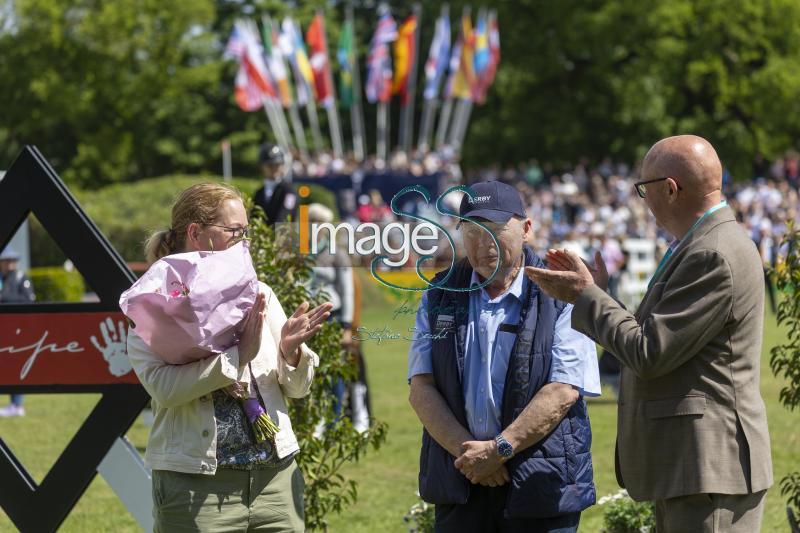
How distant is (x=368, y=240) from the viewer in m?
4.66

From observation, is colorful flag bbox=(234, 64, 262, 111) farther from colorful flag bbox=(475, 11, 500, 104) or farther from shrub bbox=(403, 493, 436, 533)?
shrub bbox=(403, 493, 436, 533)

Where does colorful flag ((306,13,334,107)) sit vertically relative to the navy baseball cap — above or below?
above

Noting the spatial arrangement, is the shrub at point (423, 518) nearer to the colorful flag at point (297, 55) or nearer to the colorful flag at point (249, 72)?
the colorful flag at point (249, 72)

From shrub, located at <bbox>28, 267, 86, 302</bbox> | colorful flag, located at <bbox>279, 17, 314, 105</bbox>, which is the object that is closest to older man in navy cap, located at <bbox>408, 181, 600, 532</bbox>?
shrub, located at <bbox>28, 267, 86, 302</bbox>

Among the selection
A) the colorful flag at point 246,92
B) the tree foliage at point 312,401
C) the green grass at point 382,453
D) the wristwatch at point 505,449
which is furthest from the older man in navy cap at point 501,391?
the colorful flag at point 246,92

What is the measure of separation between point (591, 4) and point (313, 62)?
514 inches

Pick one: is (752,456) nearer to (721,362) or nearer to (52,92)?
(721,362)

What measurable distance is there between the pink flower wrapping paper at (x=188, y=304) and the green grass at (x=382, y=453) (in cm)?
90

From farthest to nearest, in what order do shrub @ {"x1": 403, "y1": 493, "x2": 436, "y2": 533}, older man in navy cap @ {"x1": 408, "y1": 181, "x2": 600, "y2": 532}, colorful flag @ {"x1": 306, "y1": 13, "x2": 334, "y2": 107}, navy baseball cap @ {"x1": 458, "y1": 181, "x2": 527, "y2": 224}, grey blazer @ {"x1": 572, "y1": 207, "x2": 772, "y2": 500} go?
colorful flag @ {"x1": 306, "y1": 13, "x2": 334, "y2": 107} → shrub @ {"x1": 403, "y1": 493, "x2": 436, "y2": 533} → navy baseball cap @ {"x1": 458, "y1": 181, "x2": 527, "y2": 224} → older man in navy cap @ {"x1": 408, "y1": 181, "x2": 600, "y2": 532} → grey blazer @ {"x1": 572, "y1": 207, "x2": 772, "y2": 500}

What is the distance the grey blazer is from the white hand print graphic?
7.83ft

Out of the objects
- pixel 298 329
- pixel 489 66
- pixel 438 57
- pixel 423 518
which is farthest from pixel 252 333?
pixel 438 57

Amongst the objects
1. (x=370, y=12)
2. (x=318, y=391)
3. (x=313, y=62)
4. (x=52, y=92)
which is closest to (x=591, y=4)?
(x=313, y=62)

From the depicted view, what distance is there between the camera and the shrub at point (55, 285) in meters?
21.1

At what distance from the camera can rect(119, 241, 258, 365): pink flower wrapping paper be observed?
379cm
